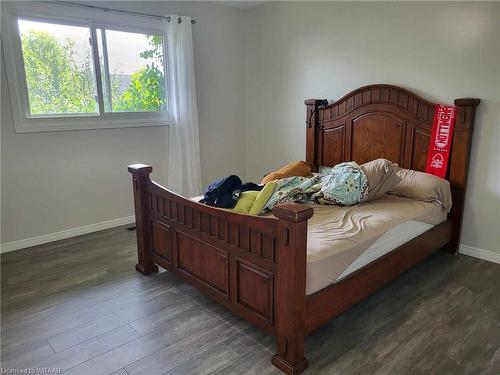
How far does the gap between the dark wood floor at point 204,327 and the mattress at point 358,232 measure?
14.7 inches

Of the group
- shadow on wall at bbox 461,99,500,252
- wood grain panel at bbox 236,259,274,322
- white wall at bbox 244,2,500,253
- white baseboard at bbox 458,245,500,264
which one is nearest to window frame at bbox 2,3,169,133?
white wall at bbox 244,2,500,253

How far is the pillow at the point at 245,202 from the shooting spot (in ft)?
8.32

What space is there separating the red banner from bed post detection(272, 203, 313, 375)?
196 centimetres

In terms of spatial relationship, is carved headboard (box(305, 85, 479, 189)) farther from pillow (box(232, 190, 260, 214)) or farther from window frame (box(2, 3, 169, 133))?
window frame (box(2, 3, 169, 133))

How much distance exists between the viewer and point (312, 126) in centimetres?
409

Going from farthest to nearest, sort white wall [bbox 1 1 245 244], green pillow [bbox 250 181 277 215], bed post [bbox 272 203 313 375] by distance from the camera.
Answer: white wall [bbox 1 1 245 244] < green pillow [bbox 250 181 277 215] < bed post [bbox 272 203 313 375]

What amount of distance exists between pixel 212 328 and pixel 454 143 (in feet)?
7.92

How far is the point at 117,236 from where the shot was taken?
3795 millimetres

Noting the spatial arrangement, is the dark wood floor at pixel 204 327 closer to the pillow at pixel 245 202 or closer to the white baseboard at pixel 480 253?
the white baseboard at pixel 480 253

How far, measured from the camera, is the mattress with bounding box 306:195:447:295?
2.03m

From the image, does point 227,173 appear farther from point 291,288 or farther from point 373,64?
point 291,288

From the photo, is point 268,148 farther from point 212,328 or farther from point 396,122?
point 212,328

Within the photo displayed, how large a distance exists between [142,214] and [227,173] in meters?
2.16

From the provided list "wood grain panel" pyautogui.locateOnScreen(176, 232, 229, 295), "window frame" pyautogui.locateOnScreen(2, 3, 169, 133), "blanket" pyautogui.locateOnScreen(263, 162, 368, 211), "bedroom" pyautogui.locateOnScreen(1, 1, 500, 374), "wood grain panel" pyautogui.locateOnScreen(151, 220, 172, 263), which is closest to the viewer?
"bedroom" pyautogui.locateOnScreen(1, 1, 500, 374)
